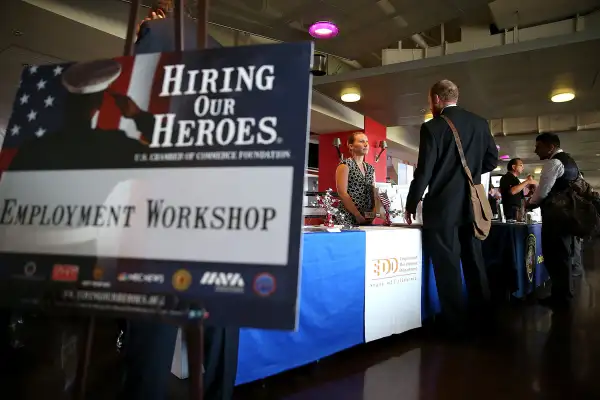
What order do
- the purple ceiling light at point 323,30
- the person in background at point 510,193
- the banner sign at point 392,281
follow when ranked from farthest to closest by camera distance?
the person in background at point 510,193, the purple ceiling light at point 323,30, the banner sign at point 392,281

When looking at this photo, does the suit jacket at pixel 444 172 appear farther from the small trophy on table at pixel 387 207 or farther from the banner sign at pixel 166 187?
the banner sign at pixel 166 187

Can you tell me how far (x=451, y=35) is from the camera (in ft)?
18.3

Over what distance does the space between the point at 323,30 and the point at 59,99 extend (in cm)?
368

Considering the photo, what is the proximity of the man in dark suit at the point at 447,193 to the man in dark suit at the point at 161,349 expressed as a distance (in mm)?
1370

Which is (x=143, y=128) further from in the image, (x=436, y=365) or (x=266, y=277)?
(x=436, y=365)

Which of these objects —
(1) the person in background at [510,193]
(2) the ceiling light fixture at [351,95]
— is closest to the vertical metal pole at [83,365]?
(1) the person in background at [510,193]

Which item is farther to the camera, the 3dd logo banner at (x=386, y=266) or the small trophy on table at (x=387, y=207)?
the small trophy on table at (x=387, y=207)

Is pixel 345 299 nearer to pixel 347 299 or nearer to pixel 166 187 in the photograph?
pixel 347 299

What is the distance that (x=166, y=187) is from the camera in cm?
74

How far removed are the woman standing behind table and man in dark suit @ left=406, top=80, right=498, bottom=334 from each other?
0.41 meters

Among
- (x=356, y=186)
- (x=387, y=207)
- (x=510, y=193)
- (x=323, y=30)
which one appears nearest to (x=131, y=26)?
(x=356, y=186)

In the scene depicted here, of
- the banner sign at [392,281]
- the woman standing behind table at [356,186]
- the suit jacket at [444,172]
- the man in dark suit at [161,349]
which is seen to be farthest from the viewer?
the woman standing behind table at [356,186]

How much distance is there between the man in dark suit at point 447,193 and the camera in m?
2.12

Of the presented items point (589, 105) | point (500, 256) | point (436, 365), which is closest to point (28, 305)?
point (436, 365)
